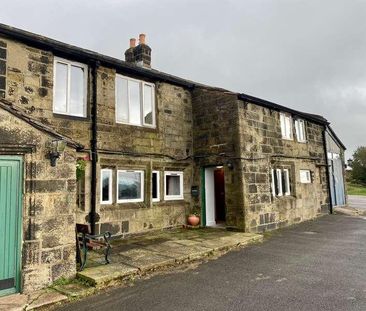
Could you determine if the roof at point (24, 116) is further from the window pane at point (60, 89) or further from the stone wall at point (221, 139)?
the stone wall at point (221, 139)

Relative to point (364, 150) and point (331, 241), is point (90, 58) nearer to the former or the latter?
point (331, 241)

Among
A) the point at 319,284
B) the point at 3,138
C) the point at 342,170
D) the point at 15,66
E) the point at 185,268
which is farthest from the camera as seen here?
the point at 342,170

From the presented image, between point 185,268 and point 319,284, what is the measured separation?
2.69 meters

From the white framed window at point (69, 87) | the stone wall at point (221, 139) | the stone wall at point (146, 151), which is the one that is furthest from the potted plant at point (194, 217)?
the white framed window at point (69, 87)

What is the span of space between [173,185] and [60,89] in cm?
518

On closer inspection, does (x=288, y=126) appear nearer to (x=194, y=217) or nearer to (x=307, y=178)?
(x=307, y=178)

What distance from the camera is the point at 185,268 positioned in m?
6.85

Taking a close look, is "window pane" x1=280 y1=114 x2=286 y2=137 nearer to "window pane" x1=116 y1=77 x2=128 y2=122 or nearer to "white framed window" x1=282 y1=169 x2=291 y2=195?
"white framed window" x1=282 y1=169 x2=291 y2=195

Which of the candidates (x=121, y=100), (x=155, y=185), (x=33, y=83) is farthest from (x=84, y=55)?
(x=155, y=185)

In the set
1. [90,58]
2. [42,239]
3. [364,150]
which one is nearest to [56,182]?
[42,239]

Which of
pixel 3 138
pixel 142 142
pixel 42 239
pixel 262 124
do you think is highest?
pixel 262 124

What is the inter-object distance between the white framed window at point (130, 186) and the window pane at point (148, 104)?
190cm

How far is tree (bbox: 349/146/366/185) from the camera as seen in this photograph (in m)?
46.4

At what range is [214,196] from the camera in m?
12.6
